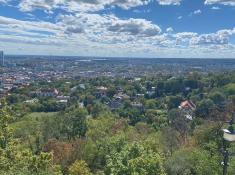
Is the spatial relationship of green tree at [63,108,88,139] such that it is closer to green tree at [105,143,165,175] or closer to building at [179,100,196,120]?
green tree at [105,143,165,175]

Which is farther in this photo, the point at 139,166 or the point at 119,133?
the point at 119,133

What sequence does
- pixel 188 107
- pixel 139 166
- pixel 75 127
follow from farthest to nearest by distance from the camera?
pixel 188 107, pixel 75 127, pixel 139 166

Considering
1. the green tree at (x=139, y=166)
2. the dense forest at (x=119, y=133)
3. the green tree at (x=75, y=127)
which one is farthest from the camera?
the green tree at (x=75, y=127)

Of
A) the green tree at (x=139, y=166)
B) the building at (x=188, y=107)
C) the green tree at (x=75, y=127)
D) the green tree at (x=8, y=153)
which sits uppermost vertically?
the green tree at (x=8, y=153)

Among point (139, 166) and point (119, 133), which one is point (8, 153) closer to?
point (139, 166)

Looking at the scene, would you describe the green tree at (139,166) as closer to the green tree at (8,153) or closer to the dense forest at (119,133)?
the dense forest at (119,133)

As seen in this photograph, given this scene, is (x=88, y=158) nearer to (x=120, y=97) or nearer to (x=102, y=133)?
(x=102, y=133)

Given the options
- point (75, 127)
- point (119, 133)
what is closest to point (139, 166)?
point (119, 133)

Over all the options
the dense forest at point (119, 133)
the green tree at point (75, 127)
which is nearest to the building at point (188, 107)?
the dense forest at point (119, 133)

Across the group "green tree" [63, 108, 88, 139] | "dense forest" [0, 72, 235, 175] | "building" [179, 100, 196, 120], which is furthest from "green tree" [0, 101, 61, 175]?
"building" [179, 100, 196, 120]
